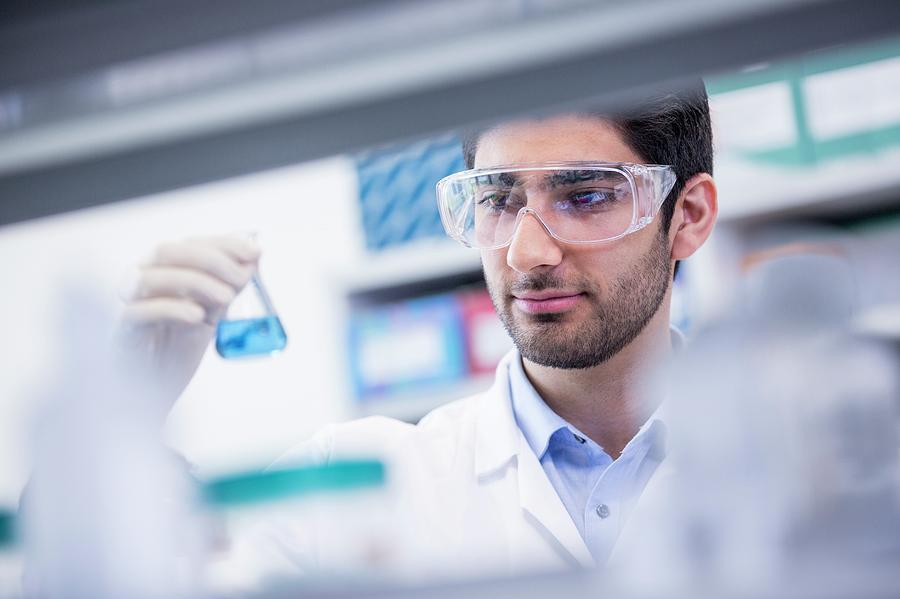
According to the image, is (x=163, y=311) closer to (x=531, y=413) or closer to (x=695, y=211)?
(x=531, y=413)

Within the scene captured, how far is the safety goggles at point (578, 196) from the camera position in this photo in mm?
1456

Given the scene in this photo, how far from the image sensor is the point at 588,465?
169cm

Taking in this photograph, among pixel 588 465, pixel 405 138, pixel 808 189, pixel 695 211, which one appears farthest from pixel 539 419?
pixel 808 189

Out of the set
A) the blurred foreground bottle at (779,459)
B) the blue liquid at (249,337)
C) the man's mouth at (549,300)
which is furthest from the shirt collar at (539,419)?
the blurred foreground bottle at (779,459)

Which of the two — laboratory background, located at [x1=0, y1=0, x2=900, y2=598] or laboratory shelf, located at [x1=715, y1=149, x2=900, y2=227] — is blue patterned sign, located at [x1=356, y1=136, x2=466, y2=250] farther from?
laboratory background, located at [x1=0, y1=0, x2=900, y2=598]

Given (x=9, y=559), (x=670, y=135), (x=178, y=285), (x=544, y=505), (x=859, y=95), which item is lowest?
(x=544, y=505)

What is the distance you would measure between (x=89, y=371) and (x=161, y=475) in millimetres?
134

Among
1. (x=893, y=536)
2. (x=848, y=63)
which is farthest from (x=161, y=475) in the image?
(x=848, y=63)

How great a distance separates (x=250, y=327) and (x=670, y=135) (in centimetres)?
87

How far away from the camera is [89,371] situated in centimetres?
87

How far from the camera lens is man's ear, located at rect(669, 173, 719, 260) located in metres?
1.78

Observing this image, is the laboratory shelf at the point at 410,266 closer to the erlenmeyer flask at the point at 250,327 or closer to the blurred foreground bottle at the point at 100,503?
the erlenmeyer flask at the point at 250,327

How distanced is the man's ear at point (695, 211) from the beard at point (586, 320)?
11cm

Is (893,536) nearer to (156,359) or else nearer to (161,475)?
(161,475)
